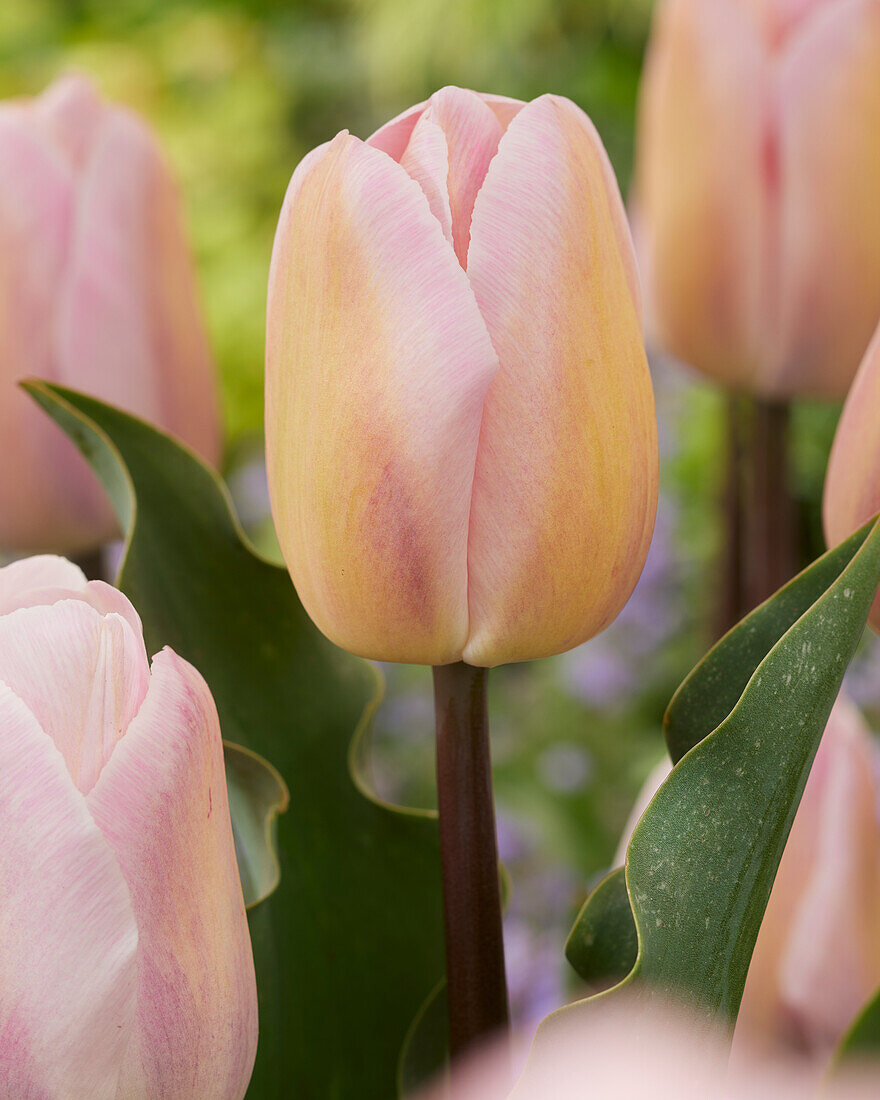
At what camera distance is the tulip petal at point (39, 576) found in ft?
0.57

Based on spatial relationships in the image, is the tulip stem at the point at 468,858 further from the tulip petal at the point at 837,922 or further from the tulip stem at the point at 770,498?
the tulip stem at the point at 770,498

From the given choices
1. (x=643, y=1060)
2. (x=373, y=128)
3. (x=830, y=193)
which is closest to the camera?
(x=643, y=1060)

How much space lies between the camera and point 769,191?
1.00 ft

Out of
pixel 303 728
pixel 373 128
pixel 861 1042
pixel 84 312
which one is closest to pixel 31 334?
pixel 84 312

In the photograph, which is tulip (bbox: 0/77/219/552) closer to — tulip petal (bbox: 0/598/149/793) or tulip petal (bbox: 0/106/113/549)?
tulip petal (bbox: 0/106/113/549)

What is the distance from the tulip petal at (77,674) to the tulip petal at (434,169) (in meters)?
0.06

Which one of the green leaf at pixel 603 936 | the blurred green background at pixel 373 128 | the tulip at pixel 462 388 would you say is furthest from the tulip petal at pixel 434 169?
the blurred green background at pixel 373 128

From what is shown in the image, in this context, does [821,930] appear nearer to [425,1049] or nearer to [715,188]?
[425,1049]

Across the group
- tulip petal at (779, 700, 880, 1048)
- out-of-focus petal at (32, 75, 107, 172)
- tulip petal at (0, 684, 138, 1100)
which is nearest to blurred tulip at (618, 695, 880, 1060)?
tulip petal at (779, 700, 880, 1048)

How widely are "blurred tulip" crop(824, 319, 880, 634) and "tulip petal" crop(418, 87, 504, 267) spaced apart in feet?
0.19

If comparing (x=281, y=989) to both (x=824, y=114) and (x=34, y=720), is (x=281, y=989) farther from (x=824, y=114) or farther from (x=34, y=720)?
(x=824, y=114)

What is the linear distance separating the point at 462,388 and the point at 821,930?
11 centimetres

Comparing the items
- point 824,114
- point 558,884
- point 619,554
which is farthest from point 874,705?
point 619,554

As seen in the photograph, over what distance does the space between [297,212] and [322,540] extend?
0.14 feet
